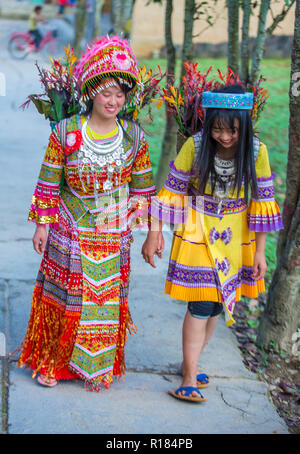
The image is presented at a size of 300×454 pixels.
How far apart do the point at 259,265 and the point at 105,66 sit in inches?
53.1

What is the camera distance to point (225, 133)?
3137 mm

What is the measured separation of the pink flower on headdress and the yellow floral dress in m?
0.51

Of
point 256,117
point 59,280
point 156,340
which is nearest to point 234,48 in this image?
point 256,117

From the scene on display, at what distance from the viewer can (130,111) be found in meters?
3.45

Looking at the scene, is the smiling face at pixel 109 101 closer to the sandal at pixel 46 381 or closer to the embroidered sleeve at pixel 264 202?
the embroidered sleeve at pixel 264 202

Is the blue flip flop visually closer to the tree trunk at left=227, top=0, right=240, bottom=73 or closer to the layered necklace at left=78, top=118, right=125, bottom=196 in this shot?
the layered necklace at left=78, top=118, right=125, bottom=196

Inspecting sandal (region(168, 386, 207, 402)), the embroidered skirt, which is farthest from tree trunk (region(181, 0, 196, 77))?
sandal (region(168, 386, 207, 402))

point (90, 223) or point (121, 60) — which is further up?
point (121, 60)

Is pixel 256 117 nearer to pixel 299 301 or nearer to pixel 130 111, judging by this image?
pixel 130 111

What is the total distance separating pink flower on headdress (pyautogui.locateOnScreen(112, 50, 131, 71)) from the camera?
3.08m

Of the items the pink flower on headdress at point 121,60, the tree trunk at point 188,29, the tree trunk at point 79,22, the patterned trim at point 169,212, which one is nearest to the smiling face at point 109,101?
the pink flower on headdress at point 121,60

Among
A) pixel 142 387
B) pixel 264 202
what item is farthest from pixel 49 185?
pixel 142 387

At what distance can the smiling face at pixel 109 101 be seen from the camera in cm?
313

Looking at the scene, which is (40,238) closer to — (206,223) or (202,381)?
(206,223)
